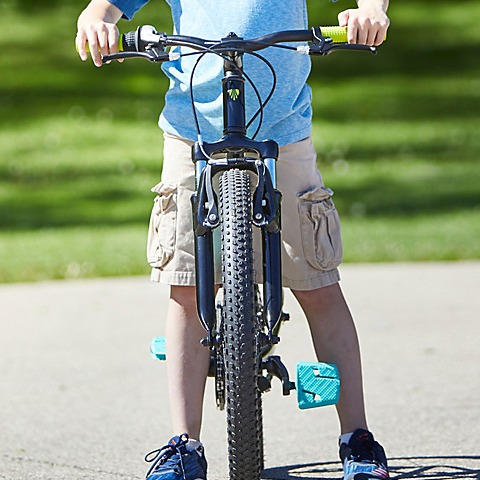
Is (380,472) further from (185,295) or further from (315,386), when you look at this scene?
(185,295)

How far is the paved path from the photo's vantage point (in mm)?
3922

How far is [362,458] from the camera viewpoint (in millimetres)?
3453

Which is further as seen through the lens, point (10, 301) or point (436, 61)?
point (436, 61)

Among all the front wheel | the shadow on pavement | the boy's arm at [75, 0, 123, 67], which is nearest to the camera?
the front wheel

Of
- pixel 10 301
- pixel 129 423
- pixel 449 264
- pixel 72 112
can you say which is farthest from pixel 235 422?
pixel 72 112

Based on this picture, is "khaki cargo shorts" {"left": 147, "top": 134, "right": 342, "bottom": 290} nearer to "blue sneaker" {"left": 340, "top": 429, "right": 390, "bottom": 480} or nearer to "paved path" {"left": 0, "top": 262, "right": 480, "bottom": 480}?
"blue sneaker" {"left": 340, "top": 429, "right": 390, "bottom": 480}

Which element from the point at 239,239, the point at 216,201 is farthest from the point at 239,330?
the point at 216,201

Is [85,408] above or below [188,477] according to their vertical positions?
above

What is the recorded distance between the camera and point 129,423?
14.5ft

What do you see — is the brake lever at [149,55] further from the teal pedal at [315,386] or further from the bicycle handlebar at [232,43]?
the teal pedal at [315,386]

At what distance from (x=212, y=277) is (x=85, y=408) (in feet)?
5.56

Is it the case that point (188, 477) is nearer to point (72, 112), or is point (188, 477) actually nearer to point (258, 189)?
point (258, 189)

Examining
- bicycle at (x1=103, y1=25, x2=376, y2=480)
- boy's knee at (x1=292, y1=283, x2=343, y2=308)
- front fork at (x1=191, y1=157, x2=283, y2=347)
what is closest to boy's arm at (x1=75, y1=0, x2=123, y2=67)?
bicycle at (x1=103, y1=25, x2=376, y2=480)

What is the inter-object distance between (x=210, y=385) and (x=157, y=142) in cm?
917
